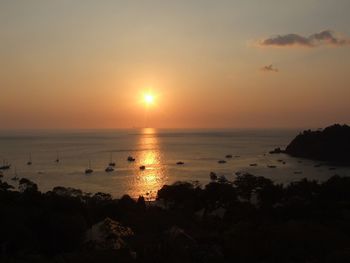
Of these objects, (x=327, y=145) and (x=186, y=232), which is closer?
(x=186, y=232)

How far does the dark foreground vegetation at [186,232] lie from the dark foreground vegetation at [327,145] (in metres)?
56.3

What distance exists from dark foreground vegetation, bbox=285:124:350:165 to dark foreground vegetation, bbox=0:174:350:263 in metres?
56.3

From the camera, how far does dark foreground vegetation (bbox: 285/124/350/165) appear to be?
262 feet

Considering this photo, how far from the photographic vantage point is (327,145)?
82.9 m

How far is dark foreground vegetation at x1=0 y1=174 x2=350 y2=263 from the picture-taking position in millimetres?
9445

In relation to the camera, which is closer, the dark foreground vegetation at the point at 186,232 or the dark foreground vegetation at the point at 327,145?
the dark foreground vegetation at the point at 186,232

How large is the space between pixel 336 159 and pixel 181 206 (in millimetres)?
59231

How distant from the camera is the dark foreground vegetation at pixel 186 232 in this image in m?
9.45

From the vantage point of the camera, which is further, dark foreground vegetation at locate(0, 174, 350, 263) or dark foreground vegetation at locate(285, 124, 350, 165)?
dark foreground vegetation at locate(285, 124, 350, 165)

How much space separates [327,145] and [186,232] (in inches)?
2918

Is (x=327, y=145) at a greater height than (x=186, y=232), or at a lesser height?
greater

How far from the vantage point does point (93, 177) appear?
60156 millimetres

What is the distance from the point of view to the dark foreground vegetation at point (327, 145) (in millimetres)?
79756

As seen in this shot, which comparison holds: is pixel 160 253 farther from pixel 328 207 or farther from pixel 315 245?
pixel 328 207
